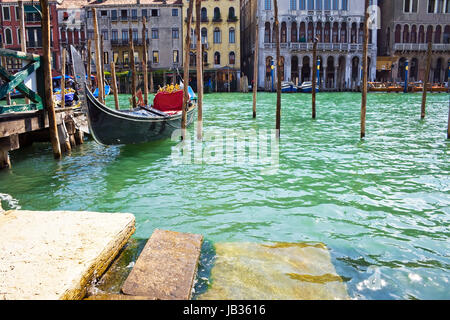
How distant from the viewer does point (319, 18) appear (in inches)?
1400

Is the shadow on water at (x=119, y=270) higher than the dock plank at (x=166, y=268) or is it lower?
lower

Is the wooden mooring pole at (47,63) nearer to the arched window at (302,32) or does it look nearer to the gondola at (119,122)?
the gondola at (119,122)

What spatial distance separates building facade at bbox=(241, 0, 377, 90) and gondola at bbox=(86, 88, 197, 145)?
88.9 ft

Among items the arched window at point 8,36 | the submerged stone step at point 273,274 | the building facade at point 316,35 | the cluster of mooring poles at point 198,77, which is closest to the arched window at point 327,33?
the building facade at point 316,35

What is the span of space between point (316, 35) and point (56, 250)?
36.7 m

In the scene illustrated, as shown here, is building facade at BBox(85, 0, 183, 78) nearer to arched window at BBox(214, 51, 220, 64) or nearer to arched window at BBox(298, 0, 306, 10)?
arched window at BBox(214, 51, 220, 64)

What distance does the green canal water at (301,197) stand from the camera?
3.41 m

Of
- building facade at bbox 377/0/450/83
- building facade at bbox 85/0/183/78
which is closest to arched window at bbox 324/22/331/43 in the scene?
building facade at bbox 377/0/450/83

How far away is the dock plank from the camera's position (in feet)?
8.06

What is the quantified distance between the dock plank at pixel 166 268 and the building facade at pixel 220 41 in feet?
108

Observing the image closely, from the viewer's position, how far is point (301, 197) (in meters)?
5.15

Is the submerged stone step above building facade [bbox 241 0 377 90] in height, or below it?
below

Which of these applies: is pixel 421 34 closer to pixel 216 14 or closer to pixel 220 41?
pixel 220 41
